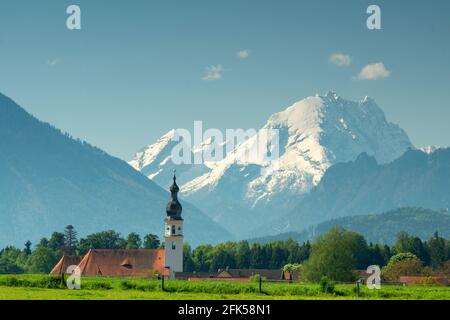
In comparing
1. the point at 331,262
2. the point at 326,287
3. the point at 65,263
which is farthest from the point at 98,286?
the point at 65,263

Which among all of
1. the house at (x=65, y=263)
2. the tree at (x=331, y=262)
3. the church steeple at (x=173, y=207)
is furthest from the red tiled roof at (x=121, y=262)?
the tree at (x=331, y=262)

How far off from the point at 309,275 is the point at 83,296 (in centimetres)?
9236

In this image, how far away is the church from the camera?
631 feet

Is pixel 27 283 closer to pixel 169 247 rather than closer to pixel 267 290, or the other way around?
pixel 267 290

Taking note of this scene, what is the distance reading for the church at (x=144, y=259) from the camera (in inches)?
7574

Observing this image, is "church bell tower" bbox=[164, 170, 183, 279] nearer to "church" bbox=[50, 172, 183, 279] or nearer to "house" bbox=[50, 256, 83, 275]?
"church" bbox=[50, 172, 183, 279]

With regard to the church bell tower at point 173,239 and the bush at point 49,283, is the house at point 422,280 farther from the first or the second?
the bush at point 49,283

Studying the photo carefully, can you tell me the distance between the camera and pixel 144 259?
196m

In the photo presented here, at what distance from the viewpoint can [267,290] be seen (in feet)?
272

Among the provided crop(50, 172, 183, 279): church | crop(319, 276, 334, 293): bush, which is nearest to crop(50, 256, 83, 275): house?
crop(50, 172, 183, 279): church

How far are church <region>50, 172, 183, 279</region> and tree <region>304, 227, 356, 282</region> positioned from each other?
35.9m

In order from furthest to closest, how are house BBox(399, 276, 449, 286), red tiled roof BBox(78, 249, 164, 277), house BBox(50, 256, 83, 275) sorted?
Answer: house BBox(50, 256, 83, 275)
red tiled roof BBox(78, 249, 164, 277)
house BBox(399, 276, 449, 286)

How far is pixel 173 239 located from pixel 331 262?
1670 inches
